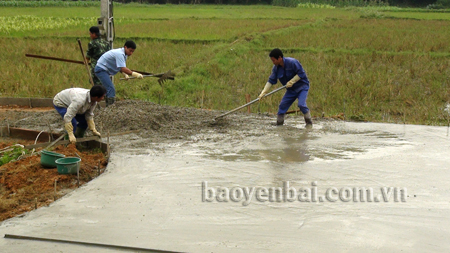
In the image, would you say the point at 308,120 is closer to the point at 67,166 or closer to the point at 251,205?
the point at 251,205

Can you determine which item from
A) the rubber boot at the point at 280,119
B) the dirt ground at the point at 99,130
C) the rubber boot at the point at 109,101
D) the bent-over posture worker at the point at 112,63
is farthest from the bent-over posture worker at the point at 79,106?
the rubber boot at the point at 280,119

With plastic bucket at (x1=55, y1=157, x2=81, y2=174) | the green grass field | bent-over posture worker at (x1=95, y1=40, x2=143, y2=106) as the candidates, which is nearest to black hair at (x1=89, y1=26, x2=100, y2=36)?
bent-over posture worker at (x1=95, y1=40, x2=143, y2=106)

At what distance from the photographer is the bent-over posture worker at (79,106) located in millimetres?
6024

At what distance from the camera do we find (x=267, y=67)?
13641mm

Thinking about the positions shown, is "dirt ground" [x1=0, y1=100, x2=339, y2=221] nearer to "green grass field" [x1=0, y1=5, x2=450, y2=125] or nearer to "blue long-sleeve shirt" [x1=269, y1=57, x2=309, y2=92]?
"blue long-sleeve shirt" [x1=269, y1=57, x2=309, y2=92]

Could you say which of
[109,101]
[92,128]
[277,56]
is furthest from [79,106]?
[277,56]

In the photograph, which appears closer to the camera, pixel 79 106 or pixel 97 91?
pixel 97 91

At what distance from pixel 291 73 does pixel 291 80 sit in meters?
0.18

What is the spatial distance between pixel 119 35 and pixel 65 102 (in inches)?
550

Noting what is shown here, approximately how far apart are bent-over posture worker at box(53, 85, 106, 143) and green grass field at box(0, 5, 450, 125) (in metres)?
4.01

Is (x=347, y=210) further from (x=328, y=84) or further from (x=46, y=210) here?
(x=328, y=84)

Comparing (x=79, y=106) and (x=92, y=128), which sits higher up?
(x=79, y=106)

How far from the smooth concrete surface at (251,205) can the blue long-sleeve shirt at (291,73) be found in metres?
1.55

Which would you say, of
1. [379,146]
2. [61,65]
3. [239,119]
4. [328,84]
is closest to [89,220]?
[379,146]
